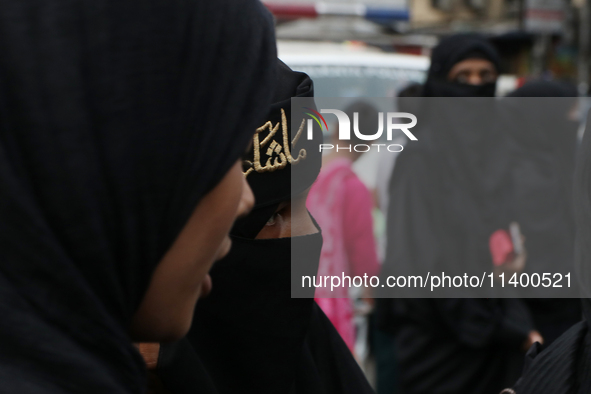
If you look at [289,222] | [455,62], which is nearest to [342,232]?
[455,62]

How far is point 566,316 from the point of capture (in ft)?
9.35

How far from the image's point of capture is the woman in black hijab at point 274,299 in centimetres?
124

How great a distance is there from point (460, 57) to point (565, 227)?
1034 mm

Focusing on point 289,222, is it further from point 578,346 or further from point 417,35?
point 417,35

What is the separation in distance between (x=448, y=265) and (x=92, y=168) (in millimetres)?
2217

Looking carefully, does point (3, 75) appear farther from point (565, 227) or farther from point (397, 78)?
point (397, 78)

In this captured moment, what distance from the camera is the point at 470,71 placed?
3.39 meters

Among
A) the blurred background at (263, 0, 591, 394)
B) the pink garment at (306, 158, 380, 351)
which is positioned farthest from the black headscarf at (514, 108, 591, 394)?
the blurred background at (263, 0, 591, 394)

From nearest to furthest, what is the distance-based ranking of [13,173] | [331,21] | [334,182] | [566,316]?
[13,173]
[566,316]
[334,182]
[331,21]

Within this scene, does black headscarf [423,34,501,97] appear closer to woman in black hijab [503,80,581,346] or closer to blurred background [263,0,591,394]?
woman in black hijab [503,80,581,346]

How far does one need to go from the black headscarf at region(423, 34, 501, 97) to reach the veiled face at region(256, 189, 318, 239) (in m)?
2.10

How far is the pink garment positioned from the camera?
2.96 m

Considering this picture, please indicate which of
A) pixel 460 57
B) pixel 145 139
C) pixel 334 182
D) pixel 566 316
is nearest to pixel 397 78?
Answer: pixel 460 57

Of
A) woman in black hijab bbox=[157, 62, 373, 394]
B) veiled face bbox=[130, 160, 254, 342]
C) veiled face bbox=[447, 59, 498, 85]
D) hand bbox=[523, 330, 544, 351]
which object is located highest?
veiled face bbox=[130, 160, 254, 342]
